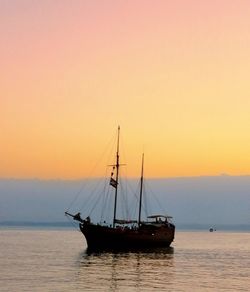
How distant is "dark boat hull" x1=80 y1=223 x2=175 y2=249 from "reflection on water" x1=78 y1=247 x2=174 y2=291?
2.40 meters

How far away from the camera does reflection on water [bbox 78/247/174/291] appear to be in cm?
5318

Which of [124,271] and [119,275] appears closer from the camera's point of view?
[119,275]

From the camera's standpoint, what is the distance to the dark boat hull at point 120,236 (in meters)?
96.9

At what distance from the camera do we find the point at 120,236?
97312mm

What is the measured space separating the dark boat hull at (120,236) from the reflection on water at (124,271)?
2400 millimetres

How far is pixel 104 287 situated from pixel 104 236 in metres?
46.2

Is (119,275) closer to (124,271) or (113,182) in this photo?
(124,271)

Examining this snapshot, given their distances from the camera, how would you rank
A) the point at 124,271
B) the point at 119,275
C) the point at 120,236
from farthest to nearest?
the point at 120,236 → the point at 124,271 → the point at 119,275

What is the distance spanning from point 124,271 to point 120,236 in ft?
103

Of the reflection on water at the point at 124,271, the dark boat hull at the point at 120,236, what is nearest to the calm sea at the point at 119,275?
the reflection on water at the point at 124,271

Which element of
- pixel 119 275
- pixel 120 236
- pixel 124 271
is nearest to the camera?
pixel 119 275

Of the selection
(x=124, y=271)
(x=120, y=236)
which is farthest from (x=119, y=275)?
(x=120, y=236)

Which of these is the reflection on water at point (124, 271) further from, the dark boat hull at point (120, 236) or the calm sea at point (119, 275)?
the dark boat hull at point (120, 236)

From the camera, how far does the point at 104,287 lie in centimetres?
5094
